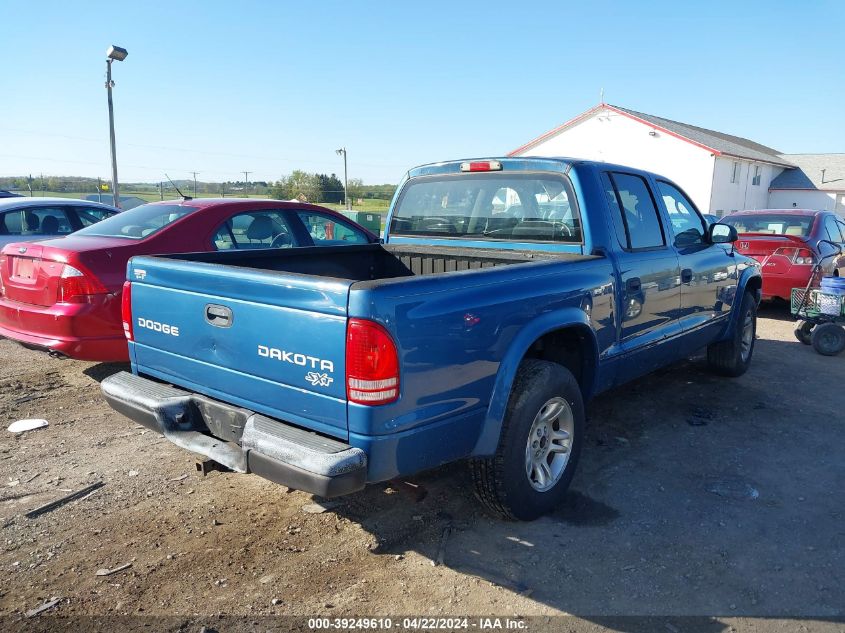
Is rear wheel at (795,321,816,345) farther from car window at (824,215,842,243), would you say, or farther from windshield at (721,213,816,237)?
car window at (824,215,842,243)

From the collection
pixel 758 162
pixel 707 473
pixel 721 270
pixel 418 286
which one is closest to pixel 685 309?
pixel 721 270

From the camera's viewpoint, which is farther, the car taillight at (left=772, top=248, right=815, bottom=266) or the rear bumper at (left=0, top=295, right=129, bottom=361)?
the car taillight at (left=772, top=248, right=815, bottom=266)

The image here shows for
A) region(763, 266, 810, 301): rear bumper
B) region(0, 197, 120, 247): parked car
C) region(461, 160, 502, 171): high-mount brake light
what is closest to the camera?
region(461, 160, 502, 171): high-mount brake light

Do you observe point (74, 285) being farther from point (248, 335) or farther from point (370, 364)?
point (370, 364)

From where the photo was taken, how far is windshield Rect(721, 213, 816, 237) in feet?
31.2

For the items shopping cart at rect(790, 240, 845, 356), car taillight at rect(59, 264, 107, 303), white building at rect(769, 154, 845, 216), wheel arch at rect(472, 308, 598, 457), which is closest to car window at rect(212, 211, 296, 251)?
car taillight at rect(59, 264, 107, 303)

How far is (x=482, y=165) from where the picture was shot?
15.1ft

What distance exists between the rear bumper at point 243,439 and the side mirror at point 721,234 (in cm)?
400

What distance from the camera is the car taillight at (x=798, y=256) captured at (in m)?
8.84

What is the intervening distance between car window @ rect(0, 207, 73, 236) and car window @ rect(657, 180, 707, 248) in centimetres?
737

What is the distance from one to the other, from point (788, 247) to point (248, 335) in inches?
337

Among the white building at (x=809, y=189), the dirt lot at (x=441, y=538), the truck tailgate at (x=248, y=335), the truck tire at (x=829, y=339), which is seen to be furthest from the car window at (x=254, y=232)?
the white building at (x=809, y=189)

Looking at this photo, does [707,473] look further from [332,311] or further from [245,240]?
[245,240]

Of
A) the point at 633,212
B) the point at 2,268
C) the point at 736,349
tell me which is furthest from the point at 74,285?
the point at 736,349
